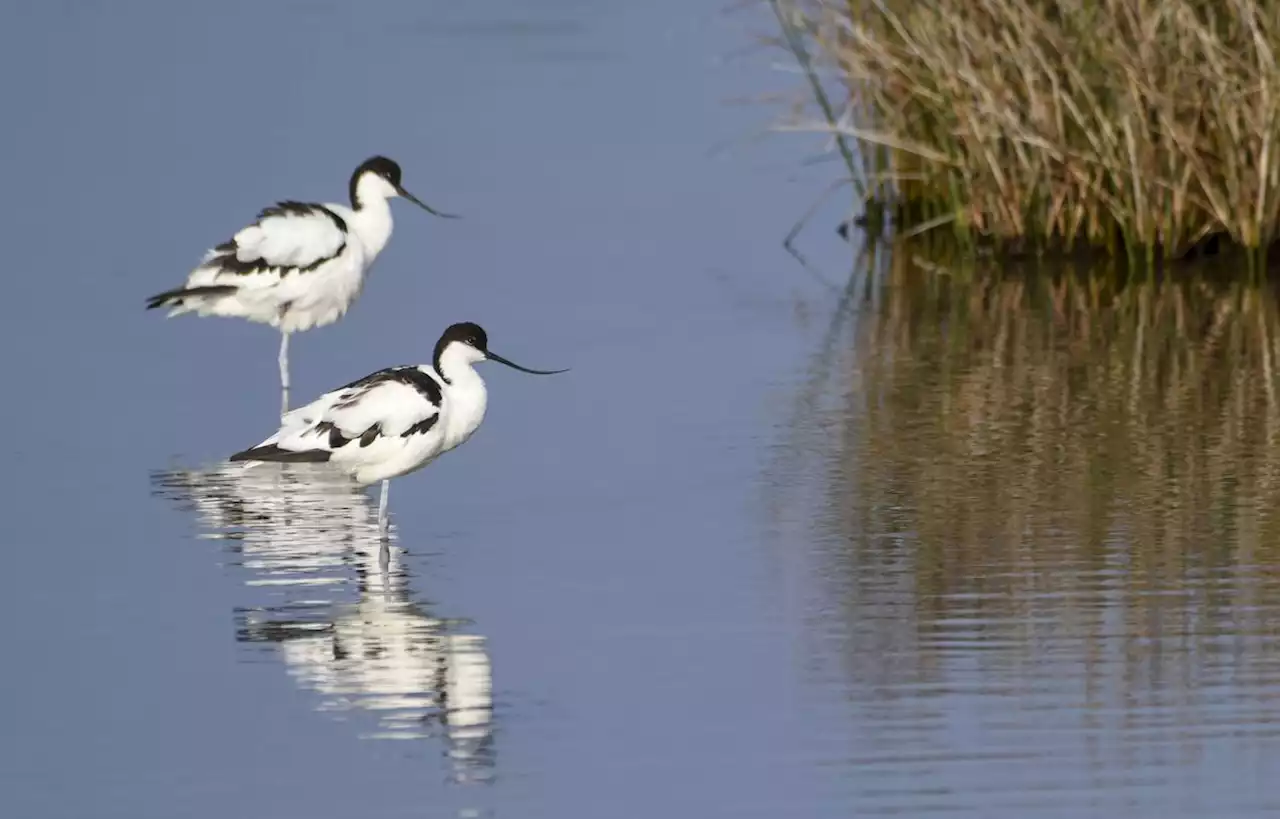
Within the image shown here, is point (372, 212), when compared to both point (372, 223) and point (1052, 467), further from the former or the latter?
point (1052, 467)

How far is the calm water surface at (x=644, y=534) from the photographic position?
729cm

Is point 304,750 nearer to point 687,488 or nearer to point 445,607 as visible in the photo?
point 445,607

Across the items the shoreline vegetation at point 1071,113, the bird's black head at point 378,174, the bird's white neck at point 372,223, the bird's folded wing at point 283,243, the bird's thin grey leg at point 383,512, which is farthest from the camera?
the shoreline vegetation at point 1071,113

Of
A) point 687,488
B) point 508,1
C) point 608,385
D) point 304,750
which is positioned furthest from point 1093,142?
point 508,1

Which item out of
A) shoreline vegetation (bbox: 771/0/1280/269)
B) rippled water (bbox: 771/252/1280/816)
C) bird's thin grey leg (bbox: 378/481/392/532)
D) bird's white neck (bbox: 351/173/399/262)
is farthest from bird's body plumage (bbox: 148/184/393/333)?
bird's thin grey leg (bbox: 378/481/392/532)

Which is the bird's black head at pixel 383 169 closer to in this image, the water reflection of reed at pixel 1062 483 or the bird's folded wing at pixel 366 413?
the water reflection of reed at pixel 1062 483

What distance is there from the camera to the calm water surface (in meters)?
7.29

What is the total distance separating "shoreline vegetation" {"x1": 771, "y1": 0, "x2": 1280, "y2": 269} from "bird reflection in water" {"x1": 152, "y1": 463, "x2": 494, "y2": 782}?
483 centimetres

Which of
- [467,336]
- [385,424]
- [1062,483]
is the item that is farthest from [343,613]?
[1062,483]

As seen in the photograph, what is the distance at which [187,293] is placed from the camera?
42.6 ft

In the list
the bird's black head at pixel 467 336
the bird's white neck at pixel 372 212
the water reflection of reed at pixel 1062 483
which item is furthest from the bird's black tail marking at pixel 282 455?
the bird's white neck at pixel 372 212

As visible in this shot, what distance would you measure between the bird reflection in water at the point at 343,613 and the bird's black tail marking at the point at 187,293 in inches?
80.8

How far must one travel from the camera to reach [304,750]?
739cm

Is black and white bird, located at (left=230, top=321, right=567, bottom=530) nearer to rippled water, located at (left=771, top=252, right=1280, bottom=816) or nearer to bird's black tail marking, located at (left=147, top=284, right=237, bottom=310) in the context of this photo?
rippled water, located at (left=771, top=252, right=1280, bottom=816)
